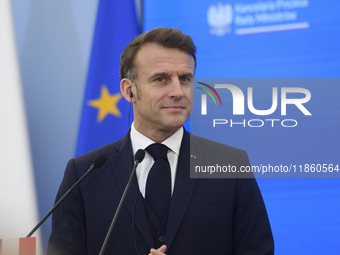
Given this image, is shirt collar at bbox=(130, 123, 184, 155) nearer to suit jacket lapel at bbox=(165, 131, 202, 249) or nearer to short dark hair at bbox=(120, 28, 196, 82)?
suit jacket lapel at bbox=(165, 131, 202, 249)

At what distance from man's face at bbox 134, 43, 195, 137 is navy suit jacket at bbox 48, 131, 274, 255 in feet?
0.62

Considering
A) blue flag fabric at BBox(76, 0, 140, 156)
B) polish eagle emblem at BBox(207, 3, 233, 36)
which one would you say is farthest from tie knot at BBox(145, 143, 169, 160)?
polish eagle emblem at BBox(207, 3, 233, 36)

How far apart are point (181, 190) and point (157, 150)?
23 cm

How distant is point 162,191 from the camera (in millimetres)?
1699

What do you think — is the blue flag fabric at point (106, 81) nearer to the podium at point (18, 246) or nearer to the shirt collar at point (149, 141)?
the shirt collar at point (149, 141)

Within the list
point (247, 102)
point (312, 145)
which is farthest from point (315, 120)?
point (247, 102)

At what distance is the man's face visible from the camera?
1750 mm

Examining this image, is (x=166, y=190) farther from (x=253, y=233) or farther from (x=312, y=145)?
(x=312, y=145)

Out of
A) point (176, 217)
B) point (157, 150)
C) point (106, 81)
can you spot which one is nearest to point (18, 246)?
point (176, 217)

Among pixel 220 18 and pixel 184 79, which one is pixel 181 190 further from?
pixel 220 18

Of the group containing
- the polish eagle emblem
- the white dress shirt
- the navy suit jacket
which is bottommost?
the navy suit jacket

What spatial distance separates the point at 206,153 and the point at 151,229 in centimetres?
50

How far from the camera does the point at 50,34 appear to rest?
9.58 ft

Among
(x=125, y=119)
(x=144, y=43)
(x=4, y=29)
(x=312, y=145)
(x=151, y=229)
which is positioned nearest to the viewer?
(x=151, y=229)
